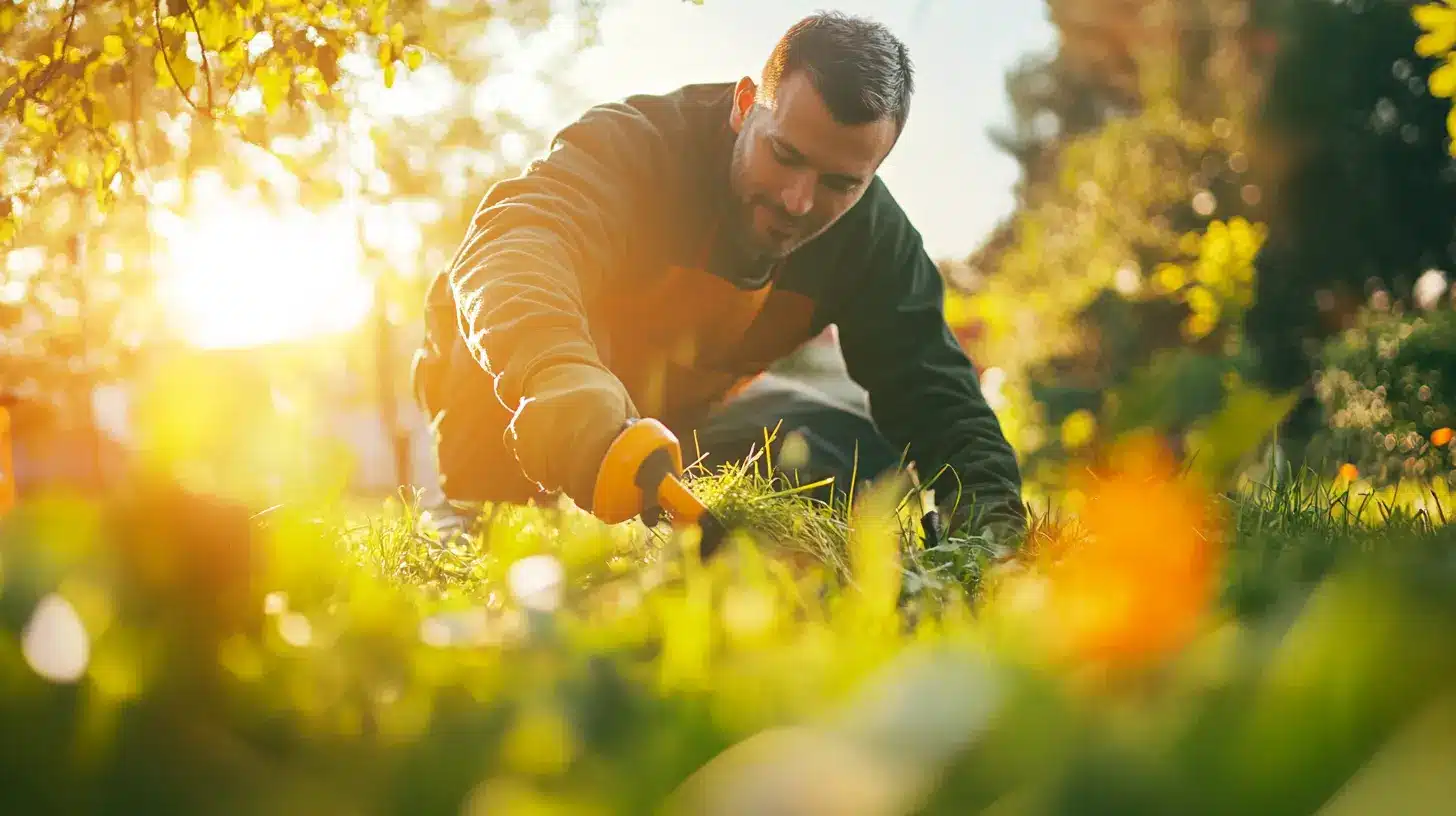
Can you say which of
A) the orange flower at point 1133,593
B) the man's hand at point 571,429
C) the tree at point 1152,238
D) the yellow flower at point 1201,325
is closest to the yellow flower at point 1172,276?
the tree at point 1152,238

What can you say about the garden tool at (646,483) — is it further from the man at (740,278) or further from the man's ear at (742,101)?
the man's ear at (742,101)

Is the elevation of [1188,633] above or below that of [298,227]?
below

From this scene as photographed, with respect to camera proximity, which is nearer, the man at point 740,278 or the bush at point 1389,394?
the man at point 740,278

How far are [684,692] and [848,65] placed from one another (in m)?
2.76

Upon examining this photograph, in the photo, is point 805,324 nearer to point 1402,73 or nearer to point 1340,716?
point 1340,716

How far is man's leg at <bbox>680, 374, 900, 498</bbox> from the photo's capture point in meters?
3.24

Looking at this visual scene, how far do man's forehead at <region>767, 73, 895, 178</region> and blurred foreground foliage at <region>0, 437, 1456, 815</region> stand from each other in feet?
8.18

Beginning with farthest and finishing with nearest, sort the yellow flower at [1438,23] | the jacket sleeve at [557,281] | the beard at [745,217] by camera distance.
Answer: the yellow flower at [1438,23]
the beard at [745,217]
the jacket sleeve at [557,281]

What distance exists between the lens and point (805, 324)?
386cm

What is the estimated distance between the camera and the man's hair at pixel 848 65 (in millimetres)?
2957

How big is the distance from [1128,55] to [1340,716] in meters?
21.5

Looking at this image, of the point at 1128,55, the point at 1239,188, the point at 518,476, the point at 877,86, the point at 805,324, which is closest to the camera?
the point at 877,86

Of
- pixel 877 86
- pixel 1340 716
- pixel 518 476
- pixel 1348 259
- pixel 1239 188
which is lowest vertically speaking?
pixel 1340 716

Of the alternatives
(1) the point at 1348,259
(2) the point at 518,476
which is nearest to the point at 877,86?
(2) the point at 518,476
